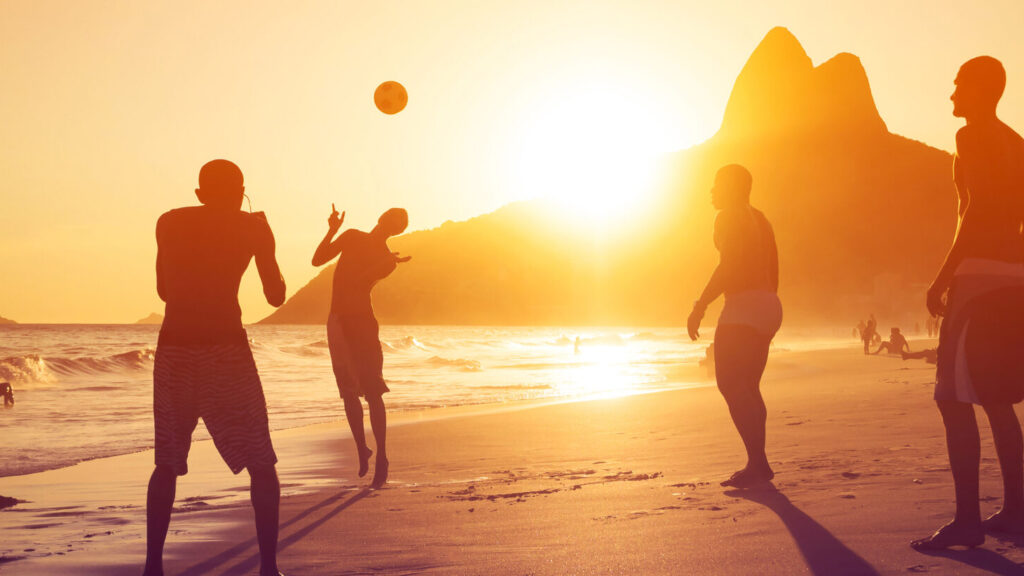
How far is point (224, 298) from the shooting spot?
3.73 m

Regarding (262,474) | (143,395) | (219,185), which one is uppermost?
(219,185)

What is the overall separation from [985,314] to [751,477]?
194 centimetres

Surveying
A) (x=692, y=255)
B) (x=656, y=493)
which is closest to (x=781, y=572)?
(x=656, y=493)

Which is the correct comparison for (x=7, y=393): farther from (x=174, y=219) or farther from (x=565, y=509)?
(x=174, y=219)

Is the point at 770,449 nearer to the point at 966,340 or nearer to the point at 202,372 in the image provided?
the point at 966,340

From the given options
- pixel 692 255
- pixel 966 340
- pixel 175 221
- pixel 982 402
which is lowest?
pixel 982 402

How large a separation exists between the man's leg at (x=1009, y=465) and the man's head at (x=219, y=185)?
3.14m

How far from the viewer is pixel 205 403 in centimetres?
366

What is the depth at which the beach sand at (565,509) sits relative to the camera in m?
3.70

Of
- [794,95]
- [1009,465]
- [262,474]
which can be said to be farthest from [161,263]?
[794,95]

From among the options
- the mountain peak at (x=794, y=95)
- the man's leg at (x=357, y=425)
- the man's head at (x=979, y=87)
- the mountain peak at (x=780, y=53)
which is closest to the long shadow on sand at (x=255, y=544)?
the man's leg at (x=357, y=425)

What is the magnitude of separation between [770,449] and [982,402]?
3.43 meters

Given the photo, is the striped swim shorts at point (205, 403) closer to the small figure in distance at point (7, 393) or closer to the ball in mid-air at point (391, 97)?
the ball in mid-air at point (391, 97)

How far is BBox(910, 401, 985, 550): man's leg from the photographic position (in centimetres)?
350
